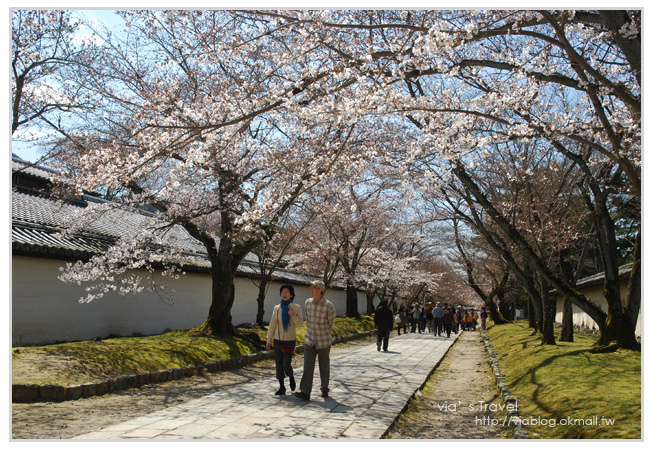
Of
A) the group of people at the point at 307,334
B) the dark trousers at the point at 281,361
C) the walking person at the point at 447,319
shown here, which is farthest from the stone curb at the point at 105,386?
the walking person at the point at 447,319

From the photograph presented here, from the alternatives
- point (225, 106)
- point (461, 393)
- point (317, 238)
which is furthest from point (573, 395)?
point (317, 238)

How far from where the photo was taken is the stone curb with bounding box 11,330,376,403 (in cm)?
729

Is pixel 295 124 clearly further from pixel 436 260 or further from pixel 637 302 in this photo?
pixel 436 260

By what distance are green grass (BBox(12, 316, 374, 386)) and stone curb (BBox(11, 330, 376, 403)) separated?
0.52ft

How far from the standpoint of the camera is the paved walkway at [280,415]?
5363mm

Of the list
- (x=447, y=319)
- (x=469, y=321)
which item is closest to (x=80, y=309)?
(x=447, y=319)

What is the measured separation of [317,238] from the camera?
76.5 ft

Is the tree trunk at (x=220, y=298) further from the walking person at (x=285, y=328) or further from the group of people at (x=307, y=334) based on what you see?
the walking person at (x=285, y=328)

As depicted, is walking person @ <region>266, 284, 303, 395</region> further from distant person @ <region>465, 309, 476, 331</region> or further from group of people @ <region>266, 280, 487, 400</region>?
distant person @ <region>465, 309, 476, 331</region>

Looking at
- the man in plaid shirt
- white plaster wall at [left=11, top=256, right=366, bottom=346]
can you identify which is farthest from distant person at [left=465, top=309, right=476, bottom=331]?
the man in plaid shirt

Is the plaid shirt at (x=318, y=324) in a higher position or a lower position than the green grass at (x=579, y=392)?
higher

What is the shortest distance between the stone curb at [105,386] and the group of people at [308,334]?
290 cm

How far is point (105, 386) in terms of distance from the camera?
8.24 m

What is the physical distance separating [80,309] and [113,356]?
3.63 metres
